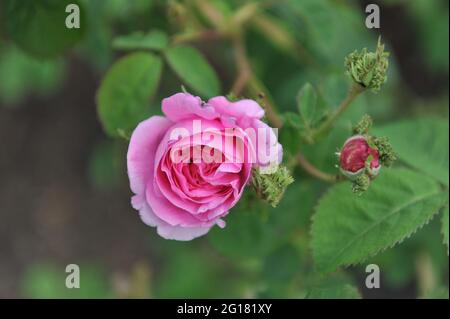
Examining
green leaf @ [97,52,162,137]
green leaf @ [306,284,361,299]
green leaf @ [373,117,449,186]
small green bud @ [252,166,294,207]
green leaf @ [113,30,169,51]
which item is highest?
green leaf @ [113,30,169,51]

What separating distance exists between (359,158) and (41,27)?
89 cm

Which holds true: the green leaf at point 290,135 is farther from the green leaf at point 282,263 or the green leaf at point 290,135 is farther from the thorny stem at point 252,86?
the green leaf at point 282,263

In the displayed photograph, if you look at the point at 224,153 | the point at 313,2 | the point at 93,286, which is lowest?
the point at 224,153

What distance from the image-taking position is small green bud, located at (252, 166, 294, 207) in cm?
112

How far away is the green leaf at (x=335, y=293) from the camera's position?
4.72 ft

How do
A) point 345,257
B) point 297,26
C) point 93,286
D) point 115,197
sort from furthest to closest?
point 115,197 < point 93,286 < point 297,26 < point 345,257

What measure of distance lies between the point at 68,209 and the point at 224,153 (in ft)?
7.99

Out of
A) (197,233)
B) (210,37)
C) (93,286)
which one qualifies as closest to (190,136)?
(197,233)

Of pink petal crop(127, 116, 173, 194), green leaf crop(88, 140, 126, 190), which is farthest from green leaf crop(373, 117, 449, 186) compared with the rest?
green leaf crop(88, 140, 126, 190)

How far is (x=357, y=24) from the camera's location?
2.29 metres

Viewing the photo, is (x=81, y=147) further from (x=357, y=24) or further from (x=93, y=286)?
(x=357, y=24)

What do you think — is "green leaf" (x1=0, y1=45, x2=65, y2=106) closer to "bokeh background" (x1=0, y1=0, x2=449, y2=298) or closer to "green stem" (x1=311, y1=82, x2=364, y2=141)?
"bokeh background" (x1=0, y1=0, x2=449, y2=298)

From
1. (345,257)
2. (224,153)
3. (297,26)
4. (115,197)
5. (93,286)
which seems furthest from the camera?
(115,197)

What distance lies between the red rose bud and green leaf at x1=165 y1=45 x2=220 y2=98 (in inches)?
19.8
